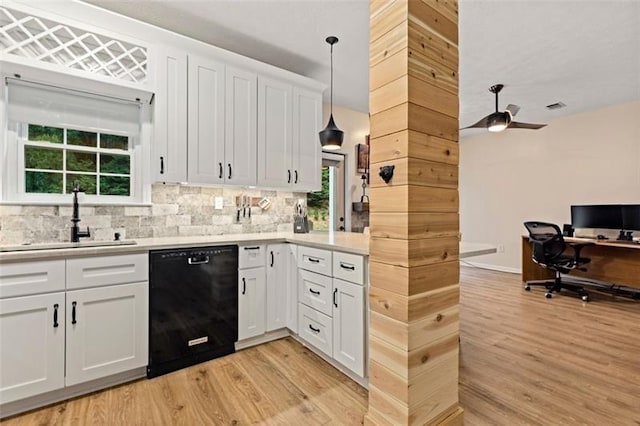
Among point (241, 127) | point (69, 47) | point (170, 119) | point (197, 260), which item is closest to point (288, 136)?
point (241, 127)

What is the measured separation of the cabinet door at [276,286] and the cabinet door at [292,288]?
1.3 inches

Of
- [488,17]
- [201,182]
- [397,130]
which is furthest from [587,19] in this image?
[201,182]

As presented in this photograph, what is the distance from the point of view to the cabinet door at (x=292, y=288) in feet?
8.82

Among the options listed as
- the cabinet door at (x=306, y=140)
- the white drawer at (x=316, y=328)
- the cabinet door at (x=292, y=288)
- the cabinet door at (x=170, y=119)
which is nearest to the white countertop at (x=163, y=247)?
the cabinet door at (x=292, y=288)

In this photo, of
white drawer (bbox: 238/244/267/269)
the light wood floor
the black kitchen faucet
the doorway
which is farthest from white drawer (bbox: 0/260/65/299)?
the doorway

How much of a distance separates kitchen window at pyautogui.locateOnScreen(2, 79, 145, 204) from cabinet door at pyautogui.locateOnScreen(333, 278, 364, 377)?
1.97m

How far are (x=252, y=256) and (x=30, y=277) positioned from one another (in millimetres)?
1388

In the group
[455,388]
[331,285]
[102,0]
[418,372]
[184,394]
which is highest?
[102,0]

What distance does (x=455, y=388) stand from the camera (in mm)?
1658

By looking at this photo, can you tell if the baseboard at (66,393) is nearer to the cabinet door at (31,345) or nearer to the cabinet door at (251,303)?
the cabinet door at (31,345)

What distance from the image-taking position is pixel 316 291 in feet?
7.90

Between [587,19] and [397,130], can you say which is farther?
[587,19]

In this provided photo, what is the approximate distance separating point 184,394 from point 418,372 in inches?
58.6

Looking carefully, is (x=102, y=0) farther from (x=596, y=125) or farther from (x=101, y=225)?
(x=596, y=125)
